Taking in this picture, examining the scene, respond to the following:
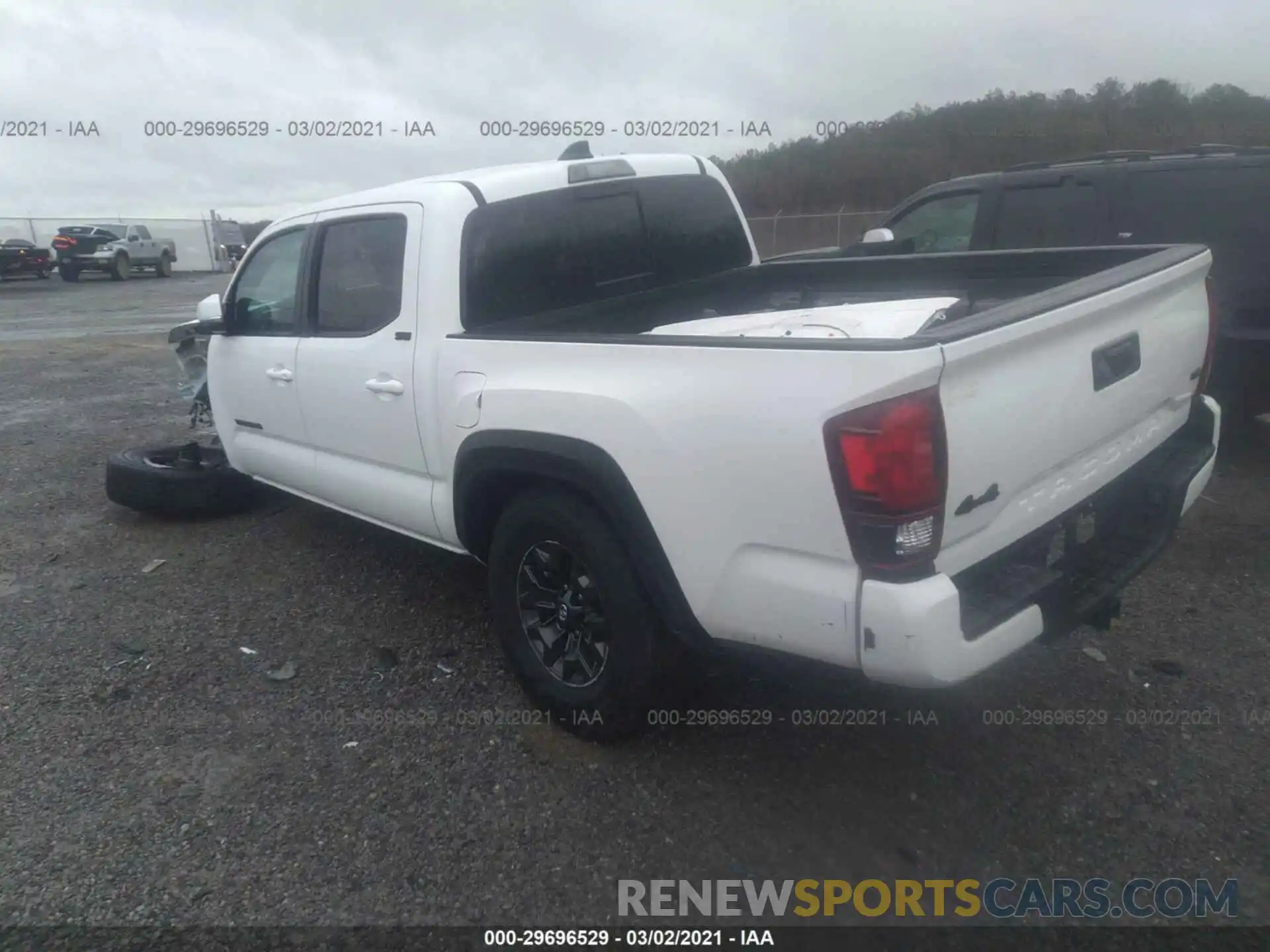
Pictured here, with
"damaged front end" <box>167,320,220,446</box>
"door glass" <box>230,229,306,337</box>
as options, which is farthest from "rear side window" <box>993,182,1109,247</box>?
"damaged front end" <box>167,320,220,446</box>

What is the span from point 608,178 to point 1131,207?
3.64m

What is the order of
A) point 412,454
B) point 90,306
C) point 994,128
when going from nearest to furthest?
1. point 412,454
2. point 90,306
3. point 994,128

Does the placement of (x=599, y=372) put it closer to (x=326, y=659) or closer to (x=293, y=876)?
(x=293, y=876)

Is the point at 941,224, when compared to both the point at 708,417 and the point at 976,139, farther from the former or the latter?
the point at 976,139

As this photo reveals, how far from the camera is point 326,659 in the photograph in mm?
4043

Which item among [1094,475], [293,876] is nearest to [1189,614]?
[1094,475]

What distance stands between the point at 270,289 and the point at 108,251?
99.4ft

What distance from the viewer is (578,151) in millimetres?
4250

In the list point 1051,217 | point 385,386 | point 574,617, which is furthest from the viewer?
point 1051,217

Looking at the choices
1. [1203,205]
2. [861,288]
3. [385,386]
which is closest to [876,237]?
[861,288]

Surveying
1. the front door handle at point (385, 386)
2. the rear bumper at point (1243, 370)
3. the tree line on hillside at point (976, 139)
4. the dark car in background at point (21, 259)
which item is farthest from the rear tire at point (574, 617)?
the dark car in background at point (21, 259)

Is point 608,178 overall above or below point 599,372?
above

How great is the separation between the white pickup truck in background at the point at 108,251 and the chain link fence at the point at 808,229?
20427mm

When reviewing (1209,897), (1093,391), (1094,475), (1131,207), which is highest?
(1131,207)
